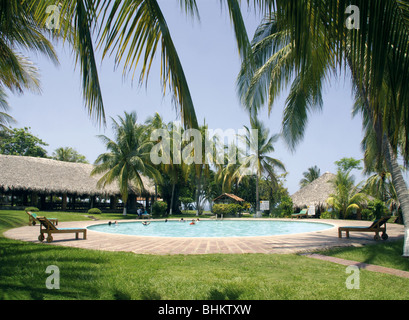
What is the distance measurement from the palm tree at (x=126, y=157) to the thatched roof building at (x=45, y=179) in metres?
2.37

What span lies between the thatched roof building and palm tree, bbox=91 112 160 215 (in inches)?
93.1

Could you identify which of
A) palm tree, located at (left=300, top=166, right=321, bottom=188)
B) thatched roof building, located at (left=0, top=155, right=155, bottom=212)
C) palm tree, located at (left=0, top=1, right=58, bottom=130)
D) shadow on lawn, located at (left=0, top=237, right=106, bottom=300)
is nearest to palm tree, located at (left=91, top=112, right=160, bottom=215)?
thatched roof building, located at (left=0, top=155, right=155, bottom=212)

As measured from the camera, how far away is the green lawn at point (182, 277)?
3.18 metres

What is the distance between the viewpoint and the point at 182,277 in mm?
3857

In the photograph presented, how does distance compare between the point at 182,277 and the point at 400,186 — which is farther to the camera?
the point at 400,186

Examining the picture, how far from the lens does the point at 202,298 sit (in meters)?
3.10

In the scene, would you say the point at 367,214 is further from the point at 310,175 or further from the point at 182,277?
the point at 310,175

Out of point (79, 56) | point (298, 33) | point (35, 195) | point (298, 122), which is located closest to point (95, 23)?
point (79, 56)

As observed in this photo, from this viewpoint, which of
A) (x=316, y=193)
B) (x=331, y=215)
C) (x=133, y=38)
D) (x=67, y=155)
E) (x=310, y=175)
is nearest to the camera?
(x=133, y=38)

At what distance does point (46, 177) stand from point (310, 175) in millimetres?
37517

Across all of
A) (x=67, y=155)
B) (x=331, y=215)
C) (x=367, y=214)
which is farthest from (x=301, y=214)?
(x=67, y=155)

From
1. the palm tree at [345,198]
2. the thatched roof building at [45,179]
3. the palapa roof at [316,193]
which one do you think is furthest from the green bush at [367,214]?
the thatched roof building at [45,179]
